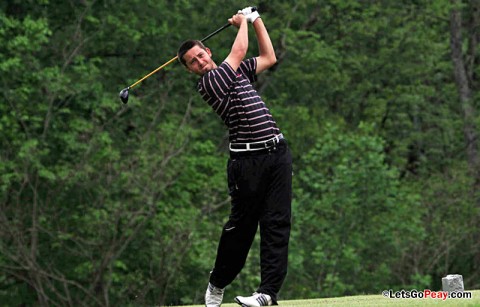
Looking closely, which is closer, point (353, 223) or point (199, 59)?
point (199, 59)

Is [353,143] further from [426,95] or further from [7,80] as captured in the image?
[426,95]

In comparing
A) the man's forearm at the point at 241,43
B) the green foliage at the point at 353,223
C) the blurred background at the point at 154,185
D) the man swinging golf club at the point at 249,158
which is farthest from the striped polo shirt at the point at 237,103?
the green foliage at the point at 353,223

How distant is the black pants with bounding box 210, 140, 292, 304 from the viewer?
787 cm

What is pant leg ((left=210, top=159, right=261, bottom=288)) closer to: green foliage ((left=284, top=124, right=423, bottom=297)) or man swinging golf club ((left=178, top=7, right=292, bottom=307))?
man swinging golf club ((left=178, top=7, right=292, bottom=307))

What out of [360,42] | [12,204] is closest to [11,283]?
[12,204]

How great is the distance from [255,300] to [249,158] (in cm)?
94

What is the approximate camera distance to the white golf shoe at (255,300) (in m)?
7.77

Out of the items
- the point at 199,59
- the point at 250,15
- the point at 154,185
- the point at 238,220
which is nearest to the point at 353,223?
the point at 154,185

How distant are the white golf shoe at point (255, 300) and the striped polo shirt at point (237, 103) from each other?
103 cm

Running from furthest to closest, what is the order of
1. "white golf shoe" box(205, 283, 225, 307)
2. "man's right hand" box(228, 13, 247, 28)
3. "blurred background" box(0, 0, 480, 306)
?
"blurred background" box(0, 0, 480, 306) → "white golf shoe" box(205, 283, 225, 307) → "man's right hand" box(228, 13, 247, 28)

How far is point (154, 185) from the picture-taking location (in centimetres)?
2094

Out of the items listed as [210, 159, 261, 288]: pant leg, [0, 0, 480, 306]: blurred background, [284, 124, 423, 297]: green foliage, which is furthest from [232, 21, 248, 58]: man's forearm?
[284, 124, 423, 297]: green foliage

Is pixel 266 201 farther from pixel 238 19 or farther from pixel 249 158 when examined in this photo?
pixel 238 19

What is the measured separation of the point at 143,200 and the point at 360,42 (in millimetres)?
13807
